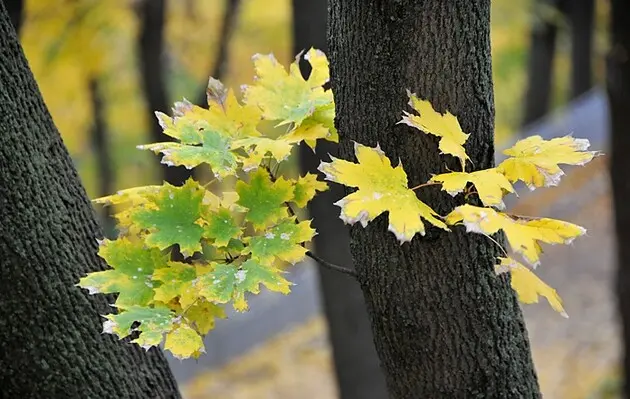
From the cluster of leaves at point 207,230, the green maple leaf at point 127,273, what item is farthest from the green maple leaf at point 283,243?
the green maple leaf at point 127,273

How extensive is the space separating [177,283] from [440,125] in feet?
2.12

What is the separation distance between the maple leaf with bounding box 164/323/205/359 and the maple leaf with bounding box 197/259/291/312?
98 mm

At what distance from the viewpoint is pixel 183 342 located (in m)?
1.40

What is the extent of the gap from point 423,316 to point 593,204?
11043 millimetres

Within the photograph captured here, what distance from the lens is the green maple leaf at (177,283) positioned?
1.47m

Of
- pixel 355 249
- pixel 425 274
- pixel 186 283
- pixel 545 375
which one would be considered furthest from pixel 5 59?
pixel 545 375

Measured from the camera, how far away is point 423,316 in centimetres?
156

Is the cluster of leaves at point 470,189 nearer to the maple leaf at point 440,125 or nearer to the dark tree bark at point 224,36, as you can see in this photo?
the maple leaf at point 440,125

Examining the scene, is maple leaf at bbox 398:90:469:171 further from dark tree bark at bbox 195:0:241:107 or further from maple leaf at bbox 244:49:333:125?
dark tree bark at bbox 195:0:241:107

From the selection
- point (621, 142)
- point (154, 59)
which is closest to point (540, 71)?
point (154, 59)

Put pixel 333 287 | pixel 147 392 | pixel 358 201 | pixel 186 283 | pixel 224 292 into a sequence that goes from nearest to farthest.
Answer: pixel 358 201 < pixel 224 292 < pixel 186 283 < pixel 147 392 < pixel 333 287

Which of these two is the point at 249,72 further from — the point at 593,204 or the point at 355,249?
the point at 355,249

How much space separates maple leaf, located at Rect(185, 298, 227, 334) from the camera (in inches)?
61.7

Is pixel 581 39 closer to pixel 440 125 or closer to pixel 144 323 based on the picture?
pixel 440 125
